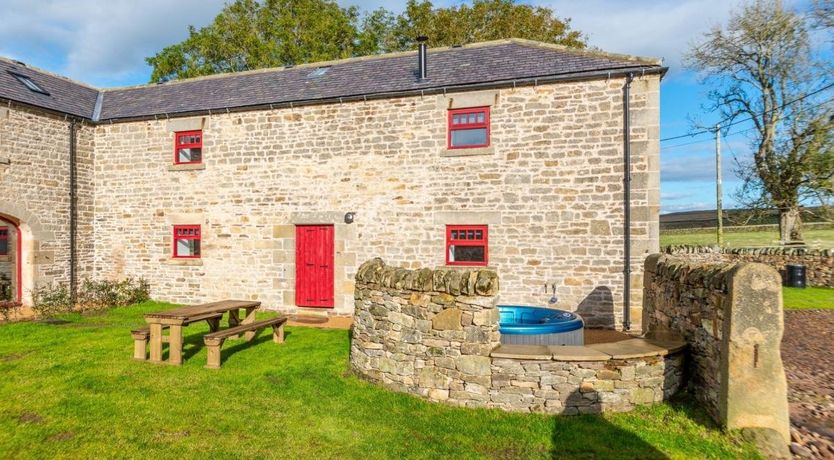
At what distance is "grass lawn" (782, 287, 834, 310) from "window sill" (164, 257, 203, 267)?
1622cm

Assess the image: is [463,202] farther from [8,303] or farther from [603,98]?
[8,303]

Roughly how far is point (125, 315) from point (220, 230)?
3090mm

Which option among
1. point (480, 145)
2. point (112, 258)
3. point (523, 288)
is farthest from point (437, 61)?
point (112, 258)

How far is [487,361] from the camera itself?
5352 millimetres

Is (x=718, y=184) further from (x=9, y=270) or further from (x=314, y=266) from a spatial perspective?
(x=9, y=270)

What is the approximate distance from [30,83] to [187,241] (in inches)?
252

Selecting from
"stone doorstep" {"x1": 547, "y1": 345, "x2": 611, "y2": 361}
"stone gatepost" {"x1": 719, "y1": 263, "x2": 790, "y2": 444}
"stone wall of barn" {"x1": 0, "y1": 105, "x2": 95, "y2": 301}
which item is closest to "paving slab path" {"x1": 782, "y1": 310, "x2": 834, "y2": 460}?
"stone gatepost" {"x1": 719, "y1": 263, "x2": 790, "y2": 444}

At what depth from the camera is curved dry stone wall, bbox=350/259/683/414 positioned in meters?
5.18

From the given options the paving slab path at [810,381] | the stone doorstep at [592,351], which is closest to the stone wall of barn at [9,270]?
the stone doorstep at [592,351]

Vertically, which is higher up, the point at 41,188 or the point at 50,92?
the point at 50,92

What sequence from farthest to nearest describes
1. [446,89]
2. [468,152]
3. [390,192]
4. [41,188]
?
[41,188]
[390,192]
[446,89]
[468,152]

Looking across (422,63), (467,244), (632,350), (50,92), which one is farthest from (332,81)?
(632,350)

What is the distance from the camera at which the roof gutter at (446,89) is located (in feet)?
31.6

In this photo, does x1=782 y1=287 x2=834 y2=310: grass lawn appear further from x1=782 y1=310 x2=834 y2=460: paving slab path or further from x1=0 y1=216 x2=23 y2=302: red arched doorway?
x1=0 y1=216 x2=23 y2=302: red arched doorway
